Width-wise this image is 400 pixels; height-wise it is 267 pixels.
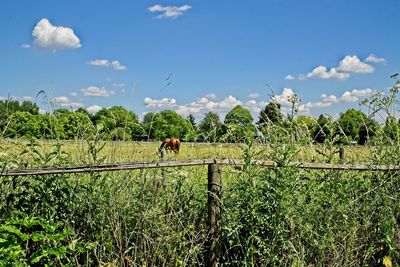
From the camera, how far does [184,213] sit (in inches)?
191

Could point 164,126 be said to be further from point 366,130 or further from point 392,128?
point 392,128

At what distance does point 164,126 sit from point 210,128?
81cm

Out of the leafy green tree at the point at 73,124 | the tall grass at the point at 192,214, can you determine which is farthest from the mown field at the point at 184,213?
the leafy green tree at the point at 73,124

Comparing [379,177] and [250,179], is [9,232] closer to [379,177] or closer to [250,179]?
[250,179]

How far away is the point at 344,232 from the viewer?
4.88m

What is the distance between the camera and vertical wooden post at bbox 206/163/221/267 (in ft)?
15.4

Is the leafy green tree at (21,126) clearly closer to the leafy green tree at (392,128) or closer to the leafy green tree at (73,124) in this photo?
the leafy green tree at (73,124)

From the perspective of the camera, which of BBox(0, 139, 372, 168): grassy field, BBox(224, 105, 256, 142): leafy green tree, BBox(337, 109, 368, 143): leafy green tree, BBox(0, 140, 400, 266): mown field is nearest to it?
BBox(0, 140, 400, 266): mown field

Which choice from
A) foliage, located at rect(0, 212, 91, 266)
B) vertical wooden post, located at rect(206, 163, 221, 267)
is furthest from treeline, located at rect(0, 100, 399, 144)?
foliage, located at rect(0, 212, 91, 266)

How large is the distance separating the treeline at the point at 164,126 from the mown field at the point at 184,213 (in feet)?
0.58

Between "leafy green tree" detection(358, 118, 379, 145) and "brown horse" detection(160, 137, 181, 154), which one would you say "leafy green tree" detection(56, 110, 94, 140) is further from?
"leafy green tree" detection(358, 118, 379, 145)

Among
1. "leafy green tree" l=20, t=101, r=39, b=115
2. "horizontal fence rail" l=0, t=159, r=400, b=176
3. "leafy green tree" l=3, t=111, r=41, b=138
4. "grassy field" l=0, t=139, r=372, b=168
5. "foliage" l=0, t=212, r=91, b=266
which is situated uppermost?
"leafy green tree" l=20, t=101, r=39, b=115

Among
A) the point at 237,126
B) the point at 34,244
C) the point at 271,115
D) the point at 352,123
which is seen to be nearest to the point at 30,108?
Answer: the point at 34,244

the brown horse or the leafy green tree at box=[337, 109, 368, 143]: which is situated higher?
the leafy green tree at box=[337, 109, 368, 143]
